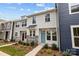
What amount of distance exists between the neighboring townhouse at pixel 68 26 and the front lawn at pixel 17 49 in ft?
3.25

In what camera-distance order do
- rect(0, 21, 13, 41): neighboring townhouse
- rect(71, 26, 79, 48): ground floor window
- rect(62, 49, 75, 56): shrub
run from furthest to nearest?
1. rect(0, 21, 13, 41): neighboring townhouse
2. rect(71, 26, 79, 48): ground floor window
3. rect(62, 49, 75, 56): shrub

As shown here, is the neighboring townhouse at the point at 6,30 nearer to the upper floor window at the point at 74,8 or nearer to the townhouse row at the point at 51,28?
the townhouse row at the point at 51,28

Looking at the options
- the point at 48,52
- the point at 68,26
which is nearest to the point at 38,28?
the point at 48,52

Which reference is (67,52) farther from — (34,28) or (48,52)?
(34,28)

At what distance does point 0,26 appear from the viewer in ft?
12.6

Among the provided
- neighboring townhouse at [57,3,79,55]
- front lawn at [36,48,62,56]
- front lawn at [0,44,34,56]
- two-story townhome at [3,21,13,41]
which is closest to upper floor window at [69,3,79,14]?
neighboring townhouse at [57,3,79,55]

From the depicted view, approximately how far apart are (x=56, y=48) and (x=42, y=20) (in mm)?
937

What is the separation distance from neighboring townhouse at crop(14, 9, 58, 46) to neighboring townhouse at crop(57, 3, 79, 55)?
0.20 meters

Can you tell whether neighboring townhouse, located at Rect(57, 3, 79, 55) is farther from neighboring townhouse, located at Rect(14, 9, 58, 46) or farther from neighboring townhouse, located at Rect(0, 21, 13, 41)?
neighboring townhouse, located at Rect(0, 21, 13, 41)

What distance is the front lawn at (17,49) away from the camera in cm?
353

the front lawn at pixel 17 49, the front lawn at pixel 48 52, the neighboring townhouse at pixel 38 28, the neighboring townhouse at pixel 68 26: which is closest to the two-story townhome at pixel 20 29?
the neighboring townhouse at pixel 38 28

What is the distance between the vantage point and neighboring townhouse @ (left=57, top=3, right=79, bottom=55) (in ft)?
12.1

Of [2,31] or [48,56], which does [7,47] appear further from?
[48,56]

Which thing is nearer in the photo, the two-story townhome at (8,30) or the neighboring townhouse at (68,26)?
the neighboring townhouse at (68,26)
